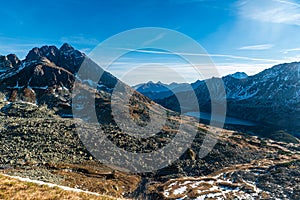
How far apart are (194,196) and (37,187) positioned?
4160cm

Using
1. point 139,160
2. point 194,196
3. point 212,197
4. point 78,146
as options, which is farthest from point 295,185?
point 78,146

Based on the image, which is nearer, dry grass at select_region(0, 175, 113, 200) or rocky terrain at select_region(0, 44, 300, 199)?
dry grass at select_region(0, 175, 113, 200)

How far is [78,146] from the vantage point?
236ft

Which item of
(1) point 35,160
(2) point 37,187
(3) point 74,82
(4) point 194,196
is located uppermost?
(3) point 74,82

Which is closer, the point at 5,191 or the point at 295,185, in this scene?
the point at 5,191

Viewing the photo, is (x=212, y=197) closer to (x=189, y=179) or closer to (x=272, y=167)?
(x=189, y=179)

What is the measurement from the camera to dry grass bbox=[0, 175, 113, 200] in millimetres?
14664

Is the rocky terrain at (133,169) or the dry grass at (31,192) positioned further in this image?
the rocky terrain at (133,169)

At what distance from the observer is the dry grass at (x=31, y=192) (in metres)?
14.7

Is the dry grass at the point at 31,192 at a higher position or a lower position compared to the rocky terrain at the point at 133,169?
higher

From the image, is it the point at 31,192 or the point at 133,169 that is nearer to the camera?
the point at 31,192

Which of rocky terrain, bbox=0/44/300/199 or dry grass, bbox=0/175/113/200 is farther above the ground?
dry grass, bbox=0/175/113/200

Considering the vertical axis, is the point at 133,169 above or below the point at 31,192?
below

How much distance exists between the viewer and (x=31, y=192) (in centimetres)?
1558
